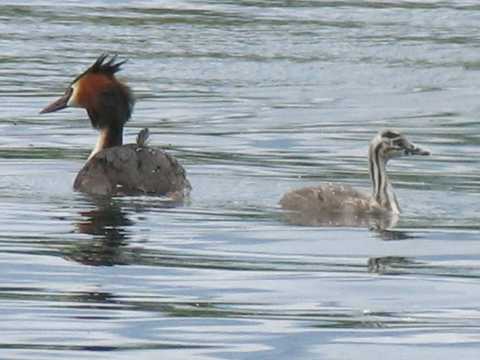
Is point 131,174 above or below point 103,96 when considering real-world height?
below

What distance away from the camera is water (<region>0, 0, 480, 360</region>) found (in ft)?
37.7

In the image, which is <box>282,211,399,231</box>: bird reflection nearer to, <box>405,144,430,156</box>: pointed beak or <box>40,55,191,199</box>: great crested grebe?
<box>405,144,430,156</box>: pointed beak

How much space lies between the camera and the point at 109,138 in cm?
1884

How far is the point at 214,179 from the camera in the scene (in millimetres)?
17828

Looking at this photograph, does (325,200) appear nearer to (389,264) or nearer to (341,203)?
(341,203)

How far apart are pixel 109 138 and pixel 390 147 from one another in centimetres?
279

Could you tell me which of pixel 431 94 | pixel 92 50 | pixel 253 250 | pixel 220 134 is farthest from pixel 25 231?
pixel 92 50

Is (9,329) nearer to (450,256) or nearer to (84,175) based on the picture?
(450,256)

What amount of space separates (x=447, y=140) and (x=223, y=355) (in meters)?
9.94

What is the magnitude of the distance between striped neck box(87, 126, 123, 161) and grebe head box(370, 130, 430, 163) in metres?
2.60

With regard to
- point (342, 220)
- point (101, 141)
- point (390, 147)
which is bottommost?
point (101, 141)

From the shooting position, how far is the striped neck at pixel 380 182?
54.0 feet

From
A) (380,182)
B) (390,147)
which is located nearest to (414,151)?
(390,147)

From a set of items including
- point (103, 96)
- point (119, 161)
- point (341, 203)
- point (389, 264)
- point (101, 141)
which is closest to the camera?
point (389, 264)
